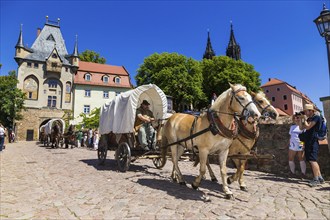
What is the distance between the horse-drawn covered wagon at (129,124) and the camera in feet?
24.7

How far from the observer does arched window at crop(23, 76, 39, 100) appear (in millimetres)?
44375

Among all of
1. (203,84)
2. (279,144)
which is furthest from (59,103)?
(279,144)

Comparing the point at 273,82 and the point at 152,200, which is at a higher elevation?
the point at 273,82

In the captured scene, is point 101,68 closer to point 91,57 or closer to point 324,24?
point 91,57

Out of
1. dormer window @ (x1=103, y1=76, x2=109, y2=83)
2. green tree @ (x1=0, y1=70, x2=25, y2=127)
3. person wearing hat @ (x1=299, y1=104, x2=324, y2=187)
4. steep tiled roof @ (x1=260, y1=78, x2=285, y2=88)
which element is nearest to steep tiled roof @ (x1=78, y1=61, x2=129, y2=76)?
dormer window @ (x1=103, y1=76, x2=109, y2=83)

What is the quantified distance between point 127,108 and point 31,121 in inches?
1739

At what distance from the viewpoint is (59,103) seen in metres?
46.5

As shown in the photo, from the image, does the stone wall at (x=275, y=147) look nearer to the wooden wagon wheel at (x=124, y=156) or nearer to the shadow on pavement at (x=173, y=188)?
the shadow on pavement at (x=173, y=188)

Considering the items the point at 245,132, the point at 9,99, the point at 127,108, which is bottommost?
the point at 245,132

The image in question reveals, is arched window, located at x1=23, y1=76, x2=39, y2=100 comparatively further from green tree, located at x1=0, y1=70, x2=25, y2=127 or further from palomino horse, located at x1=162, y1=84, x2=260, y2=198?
palomino horse, located at x1=162, y1=84, x2=260, y2=198

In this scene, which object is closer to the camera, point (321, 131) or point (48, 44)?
point (321, 131)

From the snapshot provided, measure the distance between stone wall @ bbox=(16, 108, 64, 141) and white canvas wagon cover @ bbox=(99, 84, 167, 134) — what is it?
135ft

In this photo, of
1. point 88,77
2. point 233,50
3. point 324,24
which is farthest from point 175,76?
point 233,50

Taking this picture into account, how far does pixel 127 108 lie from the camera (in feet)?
25.2
